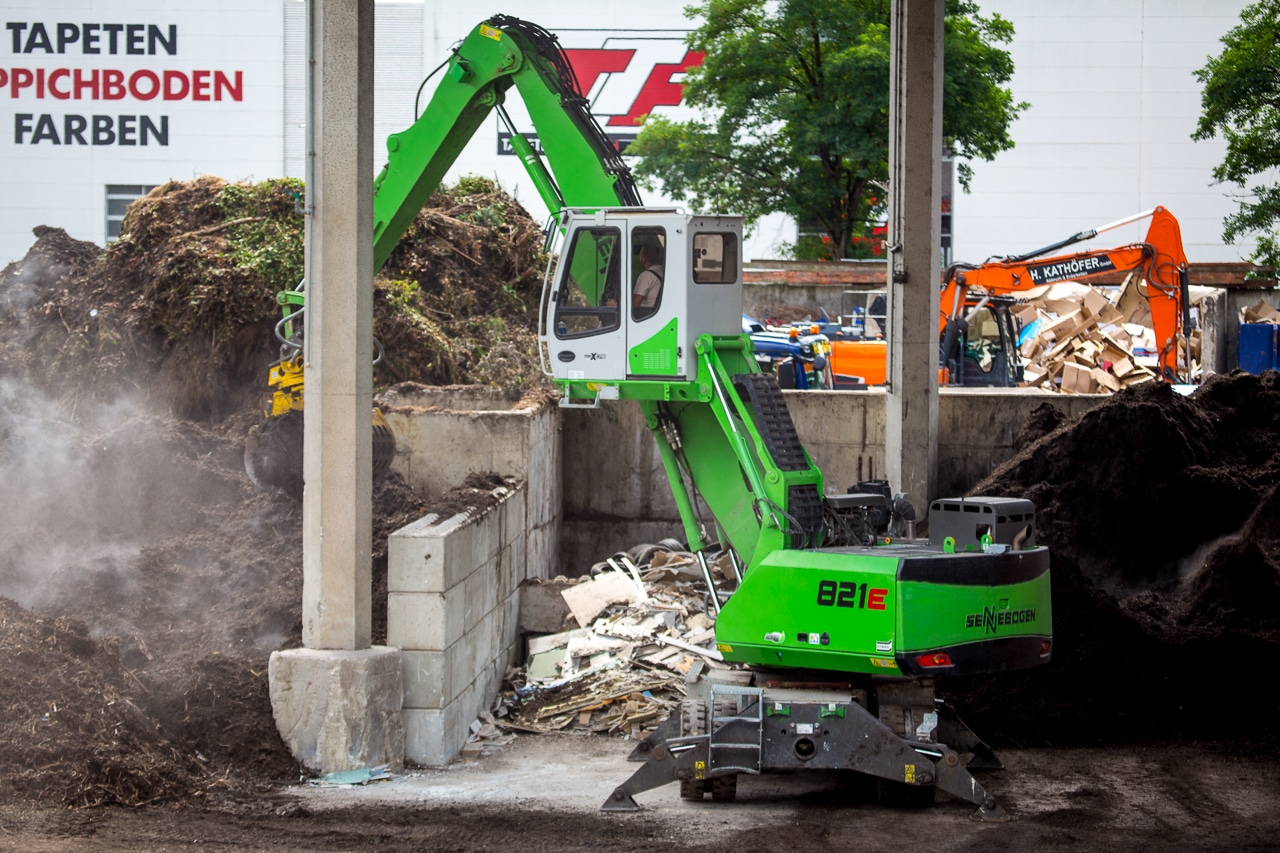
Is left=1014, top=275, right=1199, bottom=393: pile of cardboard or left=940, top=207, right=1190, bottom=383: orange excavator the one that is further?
left=1014, top=275, right=1199, bottom=393: pile of cardboard

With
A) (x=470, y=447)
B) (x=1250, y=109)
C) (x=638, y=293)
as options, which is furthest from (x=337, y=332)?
(x=1250, y=109)

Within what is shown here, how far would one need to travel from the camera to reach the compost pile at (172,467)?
29.7 feet

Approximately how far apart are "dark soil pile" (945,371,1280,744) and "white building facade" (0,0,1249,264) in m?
31.4

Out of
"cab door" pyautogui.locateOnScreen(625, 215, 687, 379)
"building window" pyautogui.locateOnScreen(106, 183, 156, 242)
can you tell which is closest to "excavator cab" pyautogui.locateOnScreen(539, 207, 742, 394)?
"cab door" pyautogui.locateOnScreen(625, 215, 687, 379)

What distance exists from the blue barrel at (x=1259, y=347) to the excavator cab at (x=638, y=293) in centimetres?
2228

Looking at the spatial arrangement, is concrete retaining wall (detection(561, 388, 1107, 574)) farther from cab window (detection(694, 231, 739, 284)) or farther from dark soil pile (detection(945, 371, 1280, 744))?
cab window (detection(694, 231, 739, 284))

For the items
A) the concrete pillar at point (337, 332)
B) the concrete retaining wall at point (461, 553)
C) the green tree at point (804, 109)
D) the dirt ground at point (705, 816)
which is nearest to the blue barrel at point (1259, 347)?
the green tree at point (804, 109)

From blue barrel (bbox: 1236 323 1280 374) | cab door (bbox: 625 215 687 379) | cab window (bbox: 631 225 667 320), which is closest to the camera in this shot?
cab door (bbox: 625 215 687 379)

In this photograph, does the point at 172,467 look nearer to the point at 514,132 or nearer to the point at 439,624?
the point at 439,624

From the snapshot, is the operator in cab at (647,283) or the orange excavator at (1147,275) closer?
the operator in cab at (647,283)

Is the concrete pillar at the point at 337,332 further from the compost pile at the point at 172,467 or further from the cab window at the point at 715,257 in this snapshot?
the cab window at the point at 715,257

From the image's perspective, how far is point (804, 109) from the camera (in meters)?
36.1

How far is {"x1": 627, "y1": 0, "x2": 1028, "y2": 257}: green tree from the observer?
35.6m

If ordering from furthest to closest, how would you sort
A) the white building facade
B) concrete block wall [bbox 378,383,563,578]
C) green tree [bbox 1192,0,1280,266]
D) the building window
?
the building window → the white building facade → green tree [bbox 1192,0,1280,266] → concrete block wall [bbox 378,383,563,578]
